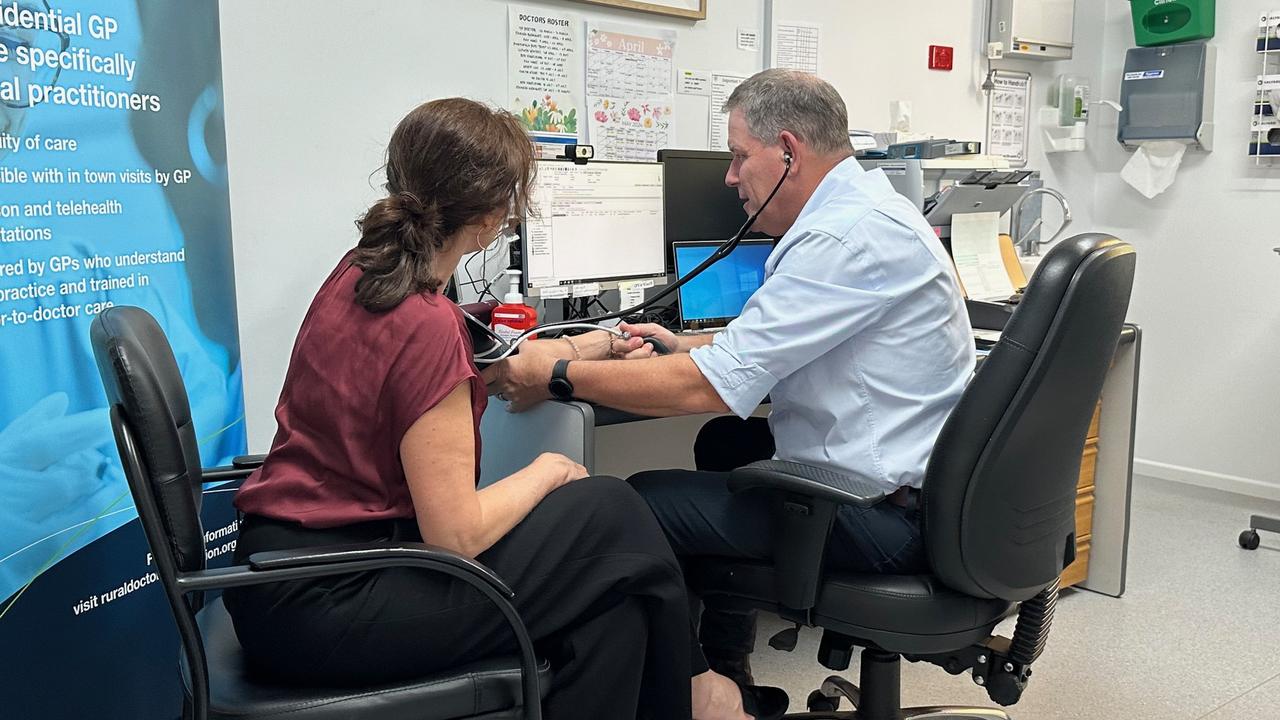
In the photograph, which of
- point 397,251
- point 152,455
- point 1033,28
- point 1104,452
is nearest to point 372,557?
point 152,455

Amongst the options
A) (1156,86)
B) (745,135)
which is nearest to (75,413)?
(745,135)

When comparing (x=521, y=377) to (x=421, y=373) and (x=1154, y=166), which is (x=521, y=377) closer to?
(x=421, y=373)

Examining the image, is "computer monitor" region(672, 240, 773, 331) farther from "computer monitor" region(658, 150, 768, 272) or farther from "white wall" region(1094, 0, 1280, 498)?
"white wall" region(1094, 0, 1280, 498)

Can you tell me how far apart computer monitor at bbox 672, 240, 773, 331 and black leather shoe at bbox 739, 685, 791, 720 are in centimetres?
98

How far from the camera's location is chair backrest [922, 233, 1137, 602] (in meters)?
1.41

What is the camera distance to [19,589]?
5.50 feet

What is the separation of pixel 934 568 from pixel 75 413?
1346 mm

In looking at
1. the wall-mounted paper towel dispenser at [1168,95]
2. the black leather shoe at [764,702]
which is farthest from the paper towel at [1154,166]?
the black leather shoe at [764,702]

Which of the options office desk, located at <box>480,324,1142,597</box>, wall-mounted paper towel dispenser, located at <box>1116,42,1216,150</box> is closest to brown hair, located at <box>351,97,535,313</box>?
office desk, located at <box>480,324,1142,597</box>

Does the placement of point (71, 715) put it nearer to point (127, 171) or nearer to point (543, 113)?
point (127, 171)

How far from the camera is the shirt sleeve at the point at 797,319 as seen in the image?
62.7 inches

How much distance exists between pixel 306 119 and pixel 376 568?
129cm

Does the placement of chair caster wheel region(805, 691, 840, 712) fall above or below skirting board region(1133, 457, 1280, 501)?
above

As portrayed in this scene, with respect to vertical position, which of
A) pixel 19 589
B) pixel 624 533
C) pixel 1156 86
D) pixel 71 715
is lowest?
pixel 71 715
